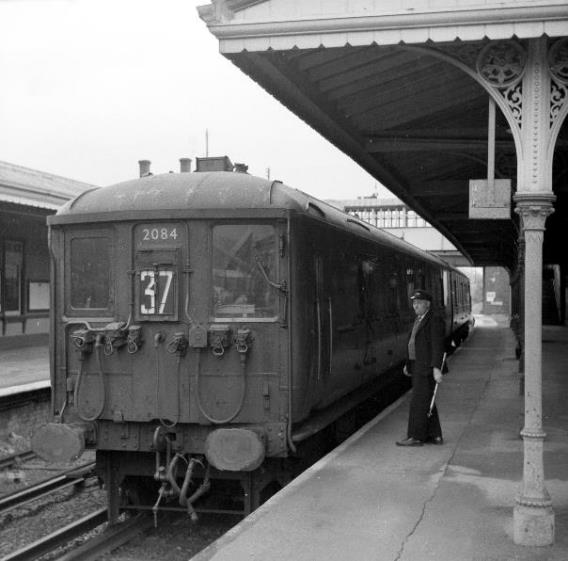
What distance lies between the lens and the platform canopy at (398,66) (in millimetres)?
5145

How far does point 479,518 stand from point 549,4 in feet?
11.5

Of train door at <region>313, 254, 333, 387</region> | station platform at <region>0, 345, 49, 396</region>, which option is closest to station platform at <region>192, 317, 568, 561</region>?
train door at <region>313, 254, 333, 387</region>

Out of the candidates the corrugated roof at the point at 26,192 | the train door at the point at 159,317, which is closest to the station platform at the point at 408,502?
the train door at the point at 159,317

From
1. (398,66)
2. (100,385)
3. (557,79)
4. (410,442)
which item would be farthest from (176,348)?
(557,79)

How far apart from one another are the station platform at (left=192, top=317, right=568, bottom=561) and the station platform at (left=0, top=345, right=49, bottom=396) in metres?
5.74

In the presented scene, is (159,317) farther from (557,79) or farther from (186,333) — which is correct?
(557,79)

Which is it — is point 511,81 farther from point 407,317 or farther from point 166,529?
point 407,317

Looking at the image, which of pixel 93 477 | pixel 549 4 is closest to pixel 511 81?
pixel 549 4

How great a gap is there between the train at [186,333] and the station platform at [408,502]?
56cm

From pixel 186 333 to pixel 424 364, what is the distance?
2687 mm

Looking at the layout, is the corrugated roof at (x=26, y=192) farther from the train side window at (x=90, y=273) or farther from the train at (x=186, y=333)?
the train at (x=186, y=333)

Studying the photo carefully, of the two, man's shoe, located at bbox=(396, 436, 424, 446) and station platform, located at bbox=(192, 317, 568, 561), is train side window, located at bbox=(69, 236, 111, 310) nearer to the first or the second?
station platform, located at bbox=(192, 317, 568, 561)

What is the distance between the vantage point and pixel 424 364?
7.88 metres

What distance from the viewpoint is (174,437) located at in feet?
21.6
